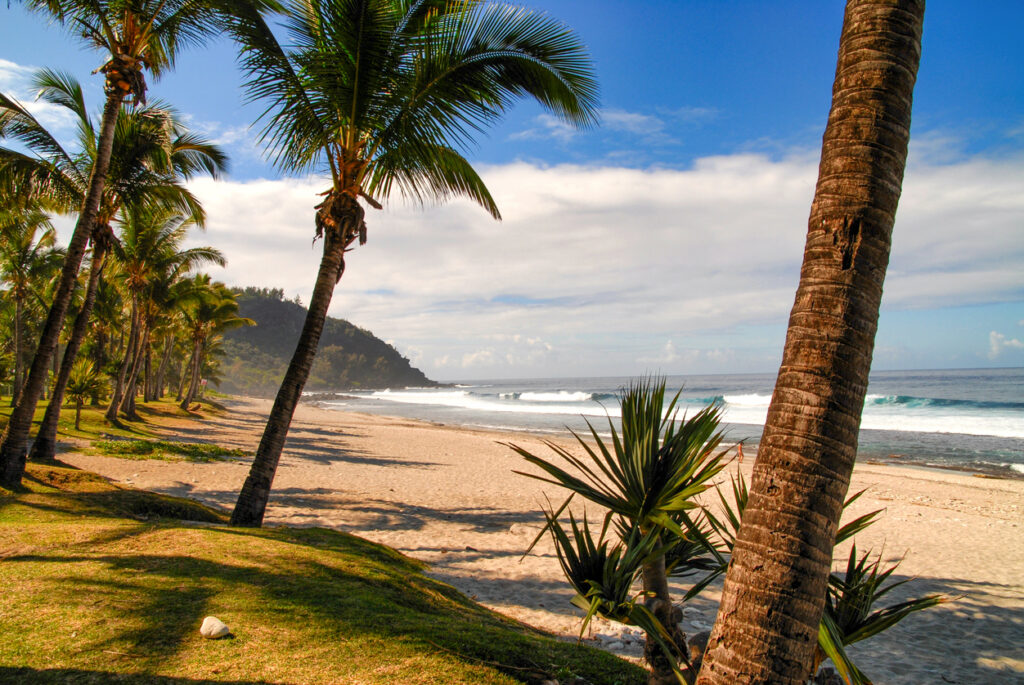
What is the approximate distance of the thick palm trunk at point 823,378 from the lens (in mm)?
1789

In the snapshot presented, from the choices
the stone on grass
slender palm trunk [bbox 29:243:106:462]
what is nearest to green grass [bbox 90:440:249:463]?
slender palm trunk [bbox 29:243:106:462]

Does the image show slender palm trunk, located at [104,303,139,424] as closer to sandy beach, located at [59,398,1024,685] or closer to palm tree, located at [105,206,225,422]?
palm tree, located at [105,206,225,422]

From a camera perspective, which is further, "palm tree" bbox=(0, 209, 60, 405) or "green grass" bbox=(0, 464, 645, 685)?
"palm tree" bbox=(0, 209, 60, 405)

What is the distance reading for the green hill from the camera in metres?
97.6

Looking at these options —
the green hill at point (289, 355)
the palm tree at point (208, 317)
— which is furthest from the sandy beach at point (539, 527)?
the green hill at point (289, 355)

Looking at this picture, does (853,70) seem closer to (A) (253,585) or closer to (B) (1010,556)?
(A) (253,585)

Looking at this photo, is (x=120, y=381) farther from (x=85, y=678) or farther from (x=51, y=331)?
(x=85, y=678)

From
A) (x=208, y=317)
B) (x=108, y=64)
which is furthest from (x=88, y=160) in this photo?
Answer: (x=208, y=317)

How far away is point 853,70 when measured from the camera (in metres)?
2.01

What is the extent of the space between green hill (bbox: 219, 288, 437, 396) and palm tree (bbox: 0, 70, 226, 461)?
8812 centimetres

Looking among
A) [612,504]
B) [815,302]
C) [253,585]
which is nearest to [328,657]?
[253,585]

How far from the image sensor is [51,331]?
6.85 meters

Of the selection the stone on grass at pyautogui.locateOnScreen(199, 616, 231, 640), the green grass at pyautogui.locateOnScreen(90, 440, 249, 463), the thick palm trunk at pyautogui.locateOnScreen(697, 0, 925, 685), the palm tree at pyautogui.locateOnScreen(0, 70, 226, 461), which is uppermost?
the palm tree at pyautogui.locateOnScreen(0, 70, 226, 461)

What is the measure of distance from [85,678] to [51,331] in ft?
21.2
